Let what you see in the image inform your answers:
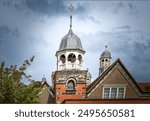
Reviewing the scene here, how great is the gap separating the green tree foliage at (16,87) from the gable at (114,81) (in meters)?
8.06

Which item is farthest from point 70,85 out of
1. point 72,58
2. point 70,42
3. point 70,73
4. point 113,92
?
point 70,42

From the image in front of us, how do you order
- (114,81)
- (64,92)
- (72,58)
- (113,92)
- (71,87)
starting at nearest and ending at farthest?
(113,92), (114,81), (64,92), (71,87), (72,58)

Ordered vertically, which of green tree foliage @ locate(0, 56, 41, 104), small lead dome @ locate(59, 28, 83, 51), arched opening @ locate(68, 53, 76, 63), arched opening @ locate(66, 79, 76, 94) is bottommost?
green tree foliage @ locate(0, 56, 41, 104)

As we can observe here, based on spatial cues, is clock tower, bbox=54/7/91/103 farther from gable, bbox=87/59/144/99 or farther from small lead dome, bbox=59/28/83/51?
gable, bbox=87/59/144/99

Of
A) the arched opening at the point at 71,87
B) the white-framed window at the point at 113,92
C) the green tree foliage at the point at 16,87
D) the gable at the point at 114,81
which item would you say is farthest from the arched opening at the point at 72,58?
the green tree foliage at the point at 16,87

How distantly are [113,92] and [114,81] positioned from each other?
88cm

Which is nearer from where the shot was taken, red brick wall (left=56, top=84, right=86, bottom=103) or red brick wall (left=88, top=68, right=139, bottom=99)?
red brick wall (left=88, top=68, right=139, bottom=99)

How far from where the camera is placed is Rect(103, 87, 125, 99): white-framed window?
2807 centimetres

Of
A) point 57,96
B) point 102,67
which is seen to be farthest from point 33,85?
point 102,67

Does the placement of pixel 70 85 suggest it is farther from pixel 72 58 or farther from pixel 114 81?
pixel 114 81

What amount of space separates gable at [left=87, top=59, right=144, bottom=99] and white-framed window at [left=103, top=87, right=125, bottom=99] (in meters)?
0.24

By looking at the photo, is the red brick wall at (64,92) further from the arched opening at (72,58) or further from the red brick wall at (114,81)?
the arched opening at (72,58)

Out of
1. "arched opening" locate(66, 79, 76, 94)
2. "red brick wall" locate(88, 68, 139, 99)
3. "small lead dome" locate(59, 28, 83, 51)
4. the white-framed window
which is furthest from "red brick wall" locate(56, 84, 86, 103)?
"small lead dome" locate(59, 28, 83, 51)

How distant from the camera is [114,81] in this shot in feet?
93.2
